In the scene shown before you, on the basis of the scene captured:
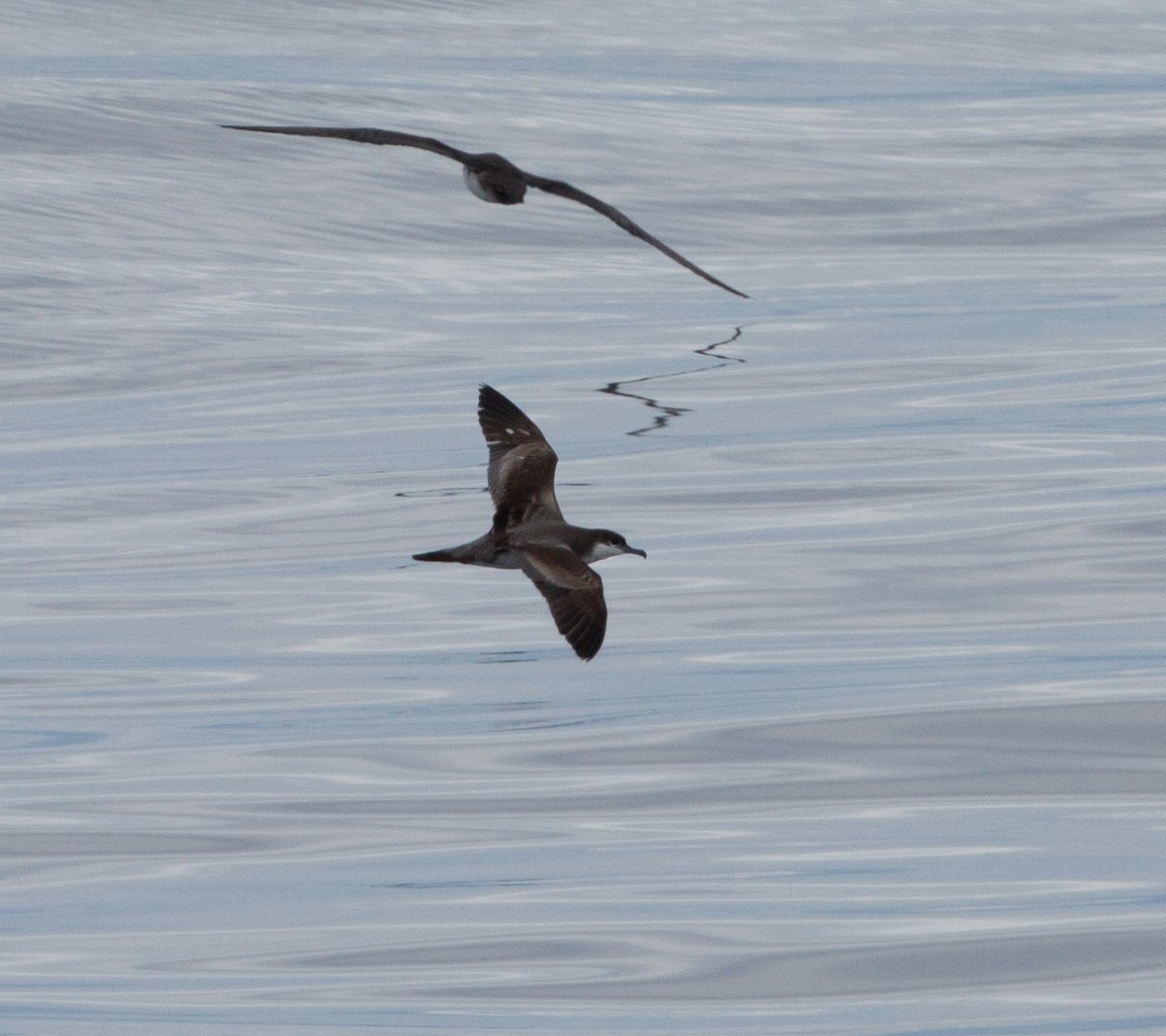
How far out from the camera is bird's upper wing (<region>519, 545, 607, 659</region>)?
19.6ft

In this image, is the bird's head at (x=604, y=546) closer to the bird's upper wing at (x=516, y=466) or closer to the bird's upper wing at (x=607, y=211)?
the bird's upper wing at (x=516, y=466)

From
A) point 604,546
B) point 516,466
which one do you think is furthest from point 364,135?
point 604,546

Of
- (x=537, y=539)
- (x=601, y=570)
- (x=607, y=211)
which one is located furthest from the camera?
(x=607, y=211)

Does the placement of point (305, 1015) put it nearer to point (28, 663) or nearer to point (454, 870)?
point (454, 870)

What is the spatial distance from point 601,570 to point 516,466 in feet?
4.26

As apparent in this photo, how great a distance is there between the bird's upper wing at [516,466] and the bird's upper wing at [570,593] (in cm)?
47

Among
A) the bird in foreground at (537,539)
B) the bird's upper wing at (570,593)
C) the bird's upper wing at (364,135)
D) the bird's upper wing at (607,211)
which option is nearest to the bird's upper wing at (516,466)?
the bird in foreground at (537,539)

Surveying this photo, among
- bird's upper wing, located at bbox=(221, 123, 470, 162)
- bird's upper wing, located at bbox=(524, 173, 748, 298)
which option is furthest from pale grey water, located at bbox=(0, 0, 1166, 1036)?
bird's upper wing, located at bbox=(221, 123, 470, 162)

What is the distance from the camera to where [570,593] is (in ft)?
20.3

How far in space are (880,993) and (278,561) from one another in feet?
12.1

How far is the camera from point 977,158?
1606 cm

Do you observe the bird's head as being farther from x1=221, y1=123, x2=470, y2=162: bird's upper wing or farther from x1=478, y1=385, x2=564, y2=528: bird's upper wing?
x1=221, y1=123, x2=470, y2=162: bird's upper wing

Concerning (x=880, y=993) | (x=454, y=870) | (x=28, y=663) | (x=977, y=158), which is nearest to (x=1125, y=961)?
(x=880, y=993)

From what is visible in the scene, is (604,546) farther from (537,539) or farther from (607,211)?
(607,211)
